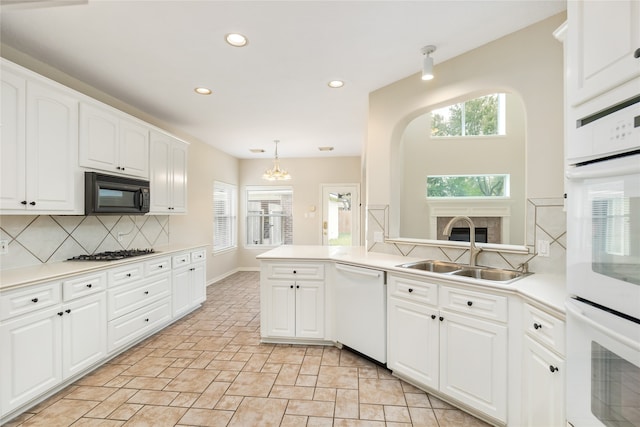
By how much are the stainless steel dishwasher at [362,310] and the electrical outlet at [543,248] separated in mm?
1111

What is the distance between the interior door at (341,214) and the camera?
669 centimetres

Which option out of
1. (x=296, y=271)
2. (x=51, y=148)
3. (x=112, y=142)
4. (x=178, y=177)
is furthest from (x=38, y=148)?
(x=296, y=271)

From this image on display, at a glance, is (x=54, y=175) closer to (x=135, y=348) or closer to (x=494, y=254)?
(x=135, y=348)

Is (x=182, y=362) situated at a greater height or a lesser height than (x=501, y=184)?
lesser

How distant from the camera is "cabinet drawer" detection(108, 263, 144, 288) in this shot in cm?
259

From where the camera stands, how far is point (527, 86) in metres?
2.12

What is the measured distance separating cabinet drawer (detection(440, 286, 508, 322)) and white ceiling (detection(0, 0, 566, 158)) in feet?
6.04

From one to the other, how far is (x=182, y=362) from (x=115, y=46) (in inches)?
106

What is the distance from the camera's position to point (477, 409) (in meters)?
1.79

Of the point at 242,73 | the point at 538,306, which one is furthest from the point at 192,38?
the point at 538,306

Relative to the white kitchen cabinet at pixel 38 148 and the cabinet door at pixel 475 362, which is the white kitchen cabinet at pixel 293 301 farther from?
the white kitchen cabinet at pixel 38 148

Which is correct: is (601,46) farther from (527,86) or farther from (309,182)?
(309,182)

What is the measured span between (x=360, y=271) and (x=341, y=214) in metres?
4.35

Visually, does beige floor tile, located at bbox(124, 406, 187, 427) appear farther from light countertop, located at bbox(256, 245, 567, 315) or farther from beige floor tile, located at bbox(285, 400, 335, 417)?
light countertop, located at bbox(256, 245, 567, 315)
